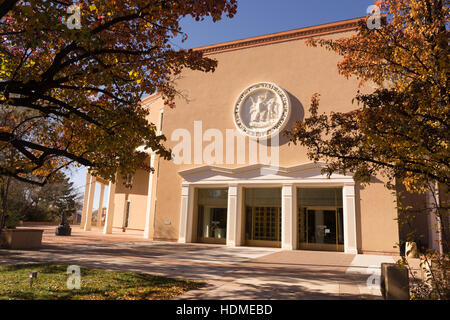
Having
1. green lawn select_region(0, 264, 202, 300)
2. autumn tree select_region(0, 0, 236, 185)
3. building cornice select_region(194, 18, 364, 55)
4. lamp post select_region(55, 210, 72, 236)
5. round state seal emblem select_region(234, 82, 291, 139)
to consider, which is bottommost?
green lawn select_region(0, 264, 202, 300)

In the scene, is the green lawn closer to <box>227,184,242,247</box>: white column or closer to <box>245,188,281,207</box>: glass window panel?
<box>227,184,242,247</box>: white column

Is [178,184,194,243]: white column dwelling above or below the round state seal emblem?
below

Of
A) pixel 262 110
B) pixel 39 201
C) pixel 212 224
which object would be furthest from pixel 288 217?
pixel 39 201

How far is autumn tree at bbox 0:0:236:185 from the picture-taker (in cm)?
602

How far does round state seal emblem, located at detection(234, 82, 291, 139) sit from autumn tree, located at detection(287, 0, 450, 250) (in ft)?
41.8

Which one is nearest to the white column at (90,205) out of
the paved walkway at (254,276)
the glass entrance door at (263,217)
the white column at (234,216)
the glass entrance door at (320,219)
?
the white column at (234,216)

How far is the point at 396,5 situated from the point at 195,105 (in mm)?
17490

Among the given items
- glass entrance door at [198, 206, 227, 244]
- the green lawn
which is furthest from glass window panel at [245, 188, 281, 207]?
the green lawn

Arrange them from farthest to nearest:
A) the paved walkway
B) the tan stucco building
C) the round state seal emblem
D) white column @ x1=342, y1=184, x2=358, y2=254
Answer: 1. the round state seal emblem
2. the tan stucco building
3. white column @ x1=342, y1=184, x2=358, y2=254
4. the paved walkway

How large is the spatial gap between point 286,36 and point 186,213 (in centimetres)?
1398

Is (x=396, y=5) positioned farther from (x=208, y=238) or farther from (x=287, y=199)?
(x=208, y=238)

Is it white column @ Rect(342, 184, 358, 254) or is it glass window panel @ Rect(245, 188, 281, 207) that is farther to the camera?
glass window panel @ Rect(245, 188, 281, 207)

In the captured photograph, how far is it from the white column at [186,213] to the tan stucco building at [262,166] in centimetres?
7

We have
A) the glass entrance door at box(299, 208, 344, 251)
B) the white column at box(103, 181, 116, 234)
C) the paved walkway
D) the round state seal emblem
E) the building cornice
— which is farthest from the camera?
the white column at box(103, 181, 116, 234)
